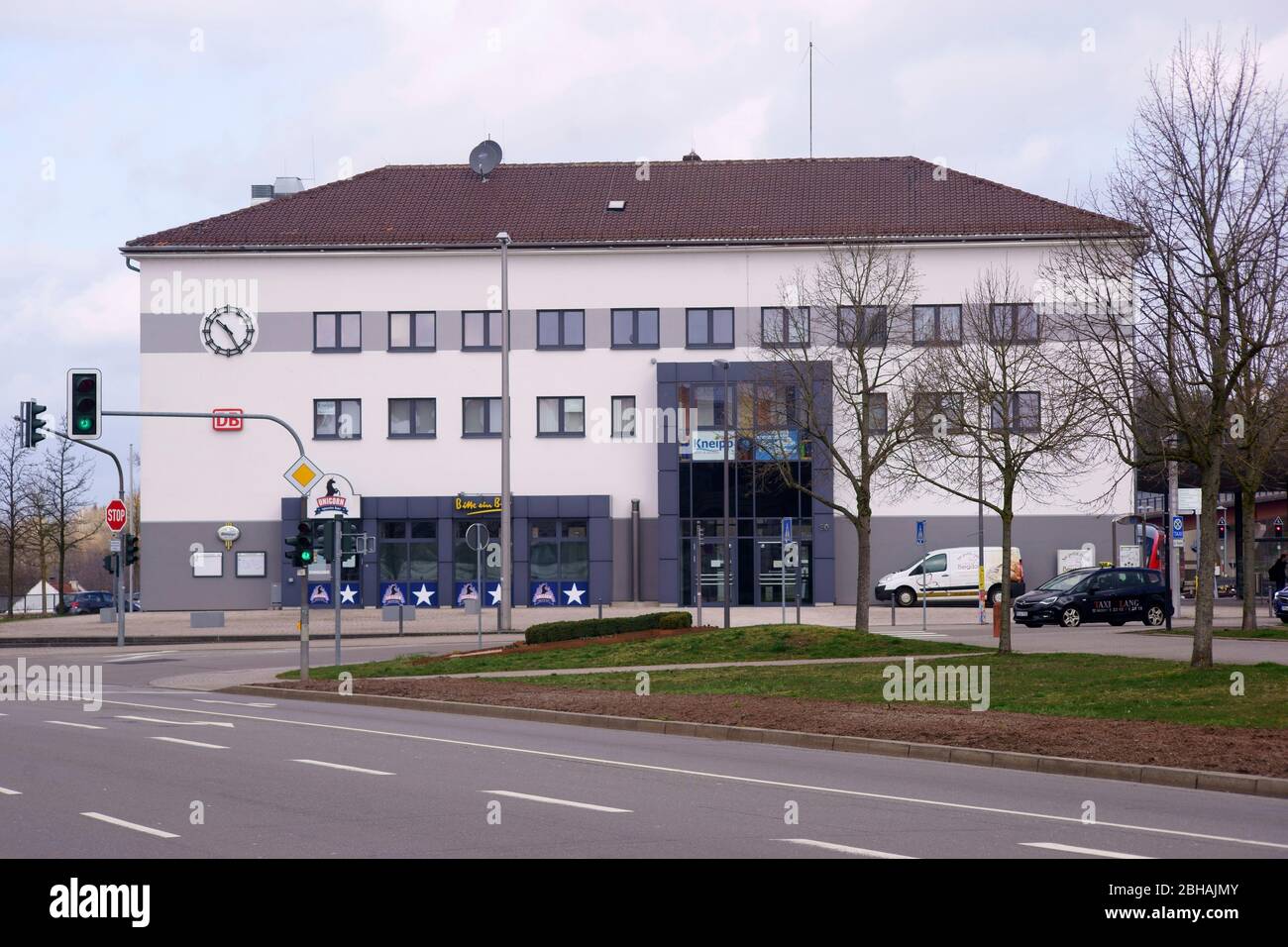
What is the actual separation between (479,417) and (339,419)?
16.7 feet

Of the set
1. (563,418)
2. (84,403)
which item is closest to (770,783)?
(84,403)

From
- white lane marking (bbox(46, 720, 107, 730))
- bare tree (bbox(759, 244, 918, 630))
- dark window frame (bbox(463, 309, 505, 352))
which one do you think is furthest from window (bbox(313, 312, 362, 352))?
white lane marking (bbox(46, 720, 107, 730))

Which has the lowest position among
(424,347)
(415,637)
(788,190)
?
(415,637)

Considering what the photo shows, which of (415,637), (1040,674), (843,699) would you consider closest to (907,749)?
(843,699)

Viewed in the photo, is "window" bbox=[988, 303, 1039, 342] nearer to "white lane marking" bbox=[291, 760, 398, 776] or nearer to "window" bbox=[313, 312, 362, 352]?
"white lane marking" bbox=[291, 760, 398, 776]

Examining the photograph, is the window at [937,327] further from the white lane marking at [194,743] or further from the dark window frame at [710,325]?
the white lane marking at [194,743]

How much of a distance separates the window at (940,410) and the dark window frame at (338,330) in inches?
1066

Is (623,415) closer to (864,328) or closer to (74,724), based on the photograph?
(864,328)

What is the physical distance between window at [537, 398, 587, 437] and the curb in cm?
3101

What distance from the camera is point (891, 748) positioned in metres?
16.9
